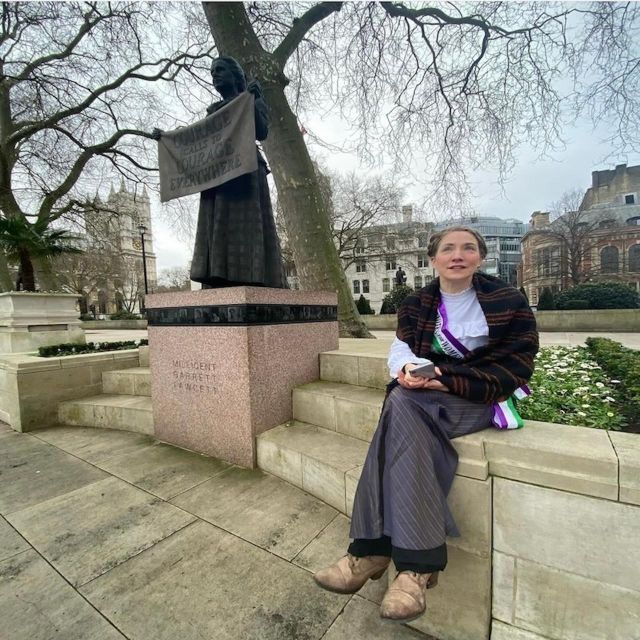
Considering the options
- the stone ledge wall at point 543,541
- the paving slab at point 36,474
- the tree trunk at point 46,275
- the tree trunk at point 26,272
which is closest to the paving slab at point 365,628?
the stone ledge wall at point 543,541

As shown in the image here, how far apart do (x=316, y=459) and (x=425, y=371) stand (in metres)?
1.24

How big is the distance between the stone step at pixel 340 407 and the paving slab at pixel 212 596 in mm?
1156

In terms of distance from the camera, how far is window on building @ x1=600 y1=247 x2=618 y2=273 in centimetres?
2978

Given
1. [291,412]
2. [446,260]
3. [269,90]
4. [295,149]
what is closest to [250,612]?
[291,412]

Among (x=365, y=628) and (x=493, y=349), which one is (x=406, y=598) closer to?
(x=365, y=628)

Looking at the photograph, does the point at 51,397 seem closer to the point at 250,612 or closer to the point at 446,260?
the point at 250,612

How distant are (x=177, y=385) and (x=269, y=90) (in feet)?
18.7

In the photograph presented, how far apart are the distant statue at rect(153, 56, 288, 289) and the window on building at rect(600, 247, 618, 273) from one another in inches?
1500

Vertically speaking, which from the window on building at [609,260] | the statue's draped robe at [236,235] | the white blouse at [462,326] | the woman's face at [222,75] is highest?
the window on building at [609,260]

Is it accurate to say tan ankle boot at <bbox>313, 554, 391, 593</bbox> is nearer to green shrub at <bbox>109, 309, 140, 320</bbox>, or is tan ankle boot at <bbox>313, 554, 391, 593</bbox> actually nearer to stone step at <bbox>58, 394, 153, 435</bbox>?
stone step at <bbox>58, 394, 153, 435</bbox>

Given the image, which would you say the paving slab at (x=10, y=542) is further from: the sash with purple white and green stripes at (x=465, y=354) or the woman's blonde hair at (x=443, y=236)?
the woman's blonde hair at (x=443, y=236)

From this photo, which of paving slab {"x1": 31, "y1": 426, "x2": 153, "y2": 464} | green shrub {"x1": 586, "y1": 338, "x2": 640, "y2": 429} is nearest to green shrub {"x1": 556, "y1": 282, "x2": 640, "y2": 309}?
green shrub {"x1": 586, "y1": 338, "x2": 640, "y2": 429}

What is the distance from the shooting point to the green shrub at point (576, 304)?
467 inches

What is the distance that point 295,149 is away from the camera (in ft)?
19.9
